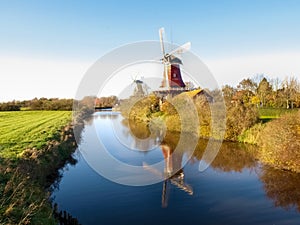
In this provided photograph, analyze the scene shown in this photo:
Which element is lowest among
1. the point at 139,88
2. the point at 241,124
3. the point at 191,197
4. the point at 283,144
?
the point at 191,197

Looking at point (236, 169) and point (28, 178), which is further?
point (236, 169)

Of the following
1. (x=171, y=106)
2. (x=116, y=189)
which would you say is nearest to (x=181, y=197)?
(x=116, y=189)

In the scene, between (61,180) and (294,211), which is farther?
(61,180)

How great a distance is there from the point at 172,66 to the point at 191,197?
92.3 feet

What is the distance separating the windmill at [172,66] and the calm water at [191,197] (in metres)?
21.9

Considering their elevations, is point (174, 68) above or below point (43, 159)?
above

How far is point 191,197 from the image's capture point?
9711mm

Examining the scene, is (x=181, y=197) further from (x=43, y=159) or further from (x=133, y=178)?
(x=43, y=159)

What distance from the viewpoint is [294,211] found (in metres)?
8.45

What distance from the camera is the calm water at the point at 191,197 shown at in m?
8.08

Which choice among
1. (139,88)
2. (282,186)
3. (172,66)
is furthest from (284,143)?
(139,88)

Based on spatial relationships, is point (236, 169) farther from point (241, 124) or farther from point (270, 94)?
point (270, 94)

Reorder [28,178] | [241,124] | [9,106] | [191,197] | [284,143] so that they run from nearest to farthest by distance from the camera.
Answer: [28,178]
[191,197]
[284,143]
[241,124]
[9,106]

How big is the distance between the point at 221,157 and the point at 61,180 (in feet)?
31.0
